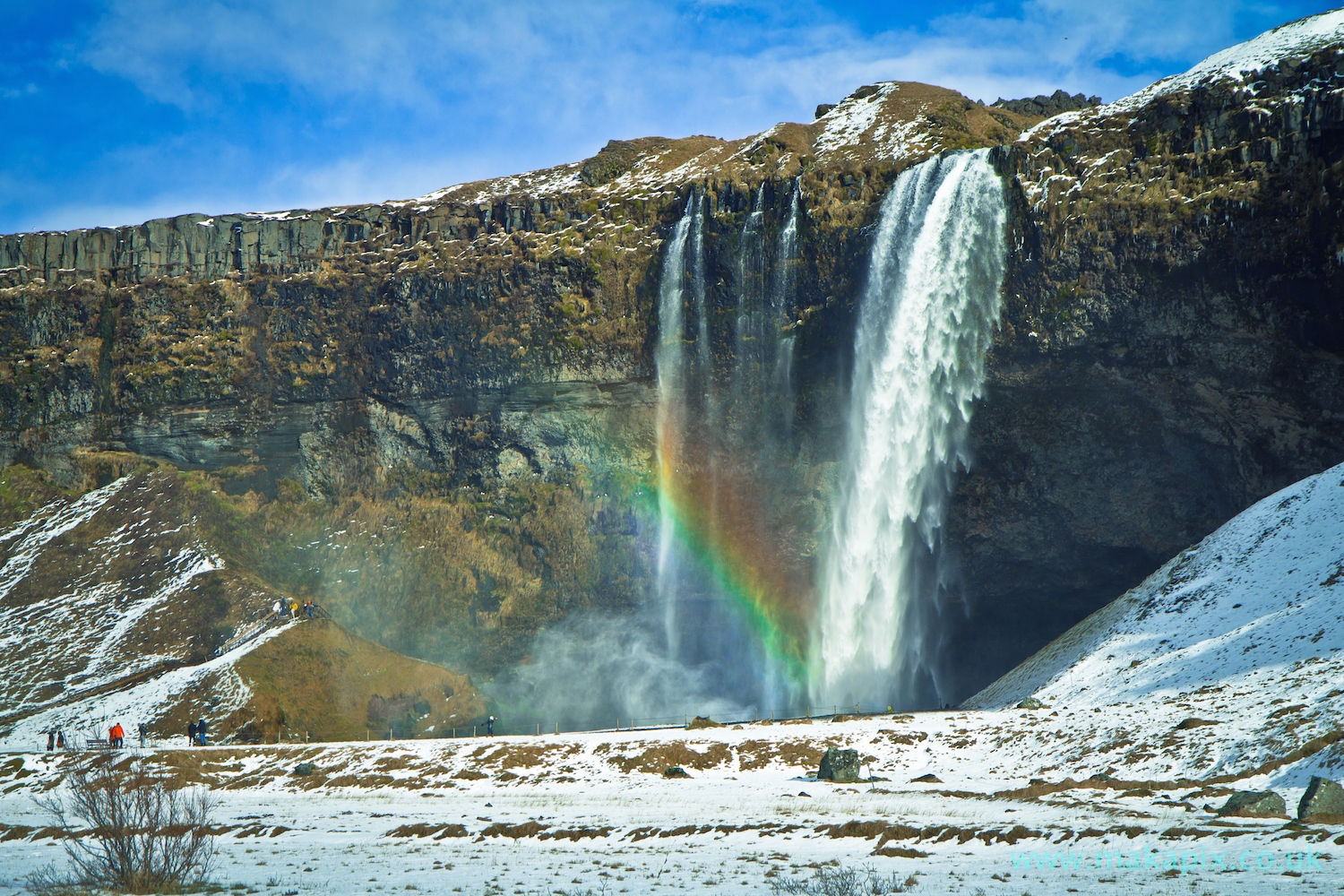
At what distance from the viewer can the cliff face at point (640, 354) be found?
54.7 meters

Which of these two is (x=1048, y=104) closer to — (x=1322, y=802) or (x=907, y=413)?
(x=907, y=413)

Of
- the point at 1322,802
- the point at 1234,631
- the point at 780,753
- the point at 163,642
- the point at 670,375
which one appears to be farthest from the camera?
the point at 670,375

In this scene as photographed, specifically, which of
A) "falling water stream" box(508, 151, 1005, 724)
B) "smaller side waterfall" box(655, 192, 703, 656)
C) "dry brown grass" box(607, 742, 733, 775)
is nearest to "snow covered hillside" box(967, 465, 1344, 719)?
"falling water stream" box(508, 151, 1005, 724)

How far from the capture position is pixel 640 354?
72.1m

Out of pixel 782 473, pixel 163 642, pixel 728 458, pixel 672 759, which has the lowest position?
pixel 672 759

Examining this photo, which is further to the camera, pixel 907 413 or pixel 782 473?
pixel 782 473

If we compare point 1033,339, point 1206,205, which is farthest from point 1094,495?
point 1206,205

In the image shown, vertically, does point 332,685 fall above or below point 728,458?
below

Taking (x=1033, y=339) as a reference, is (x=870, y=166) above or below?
above

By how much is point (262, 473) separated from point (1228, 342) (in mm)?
63721

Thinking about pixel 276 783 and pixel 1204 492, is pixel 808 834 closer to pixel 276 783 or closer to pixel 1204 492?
pixel 276 783

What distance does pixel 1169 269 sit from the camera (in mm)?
55000

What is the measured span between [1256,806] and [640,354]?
5338 cm

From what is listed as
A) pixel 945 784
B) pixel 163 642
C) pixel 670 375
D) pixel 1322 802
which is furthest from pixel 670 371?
pixel 1322 802
